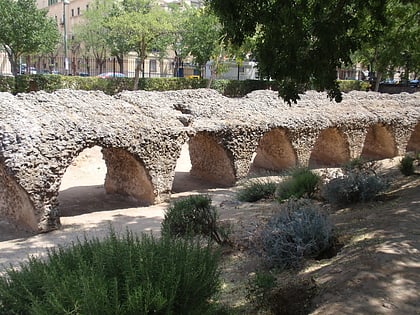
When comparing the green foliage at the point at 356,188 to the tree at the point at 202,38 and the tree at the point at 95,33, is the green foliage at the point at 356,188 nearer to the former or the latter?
the tree at the point at 202,38

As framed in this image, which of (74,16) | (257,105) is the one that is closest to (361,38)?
(257,105)

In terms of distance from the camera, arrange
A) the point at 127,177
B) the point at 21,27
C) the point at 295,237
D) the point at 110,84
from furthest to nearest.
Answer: the point at 21,27, the point at 110,84, the point at 127,177, the point at 295,237

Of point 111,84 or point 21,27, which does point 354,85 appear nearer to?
point 111,84

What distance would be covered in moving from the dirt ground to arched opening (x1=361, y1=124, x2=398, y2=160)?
260 inches

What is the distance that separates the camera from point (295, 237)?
19.1 feet

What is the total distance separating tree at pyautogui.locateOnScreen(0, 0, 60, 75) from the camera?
78.3 ft

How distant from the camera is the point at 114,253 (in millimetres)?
3816

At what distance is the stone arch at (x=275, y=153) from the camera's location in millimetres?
15414

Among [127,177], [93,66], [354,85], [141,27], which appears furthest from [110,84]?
[93,66]

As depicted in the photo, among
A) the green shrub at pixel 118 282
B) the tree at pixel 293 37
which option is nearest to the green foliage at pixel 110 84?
the tree at pixel 293 37

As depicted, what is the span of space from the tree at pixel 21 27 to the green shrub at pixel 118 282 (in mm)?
22907

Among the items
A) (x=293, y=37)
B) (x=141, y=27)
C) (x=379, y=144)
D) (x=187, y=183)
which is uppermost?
(x=141, y=27)

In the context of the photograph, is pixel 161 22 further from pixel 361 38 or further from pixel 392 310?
pixel 392 310

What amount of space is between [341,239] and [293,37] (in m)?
2.97
